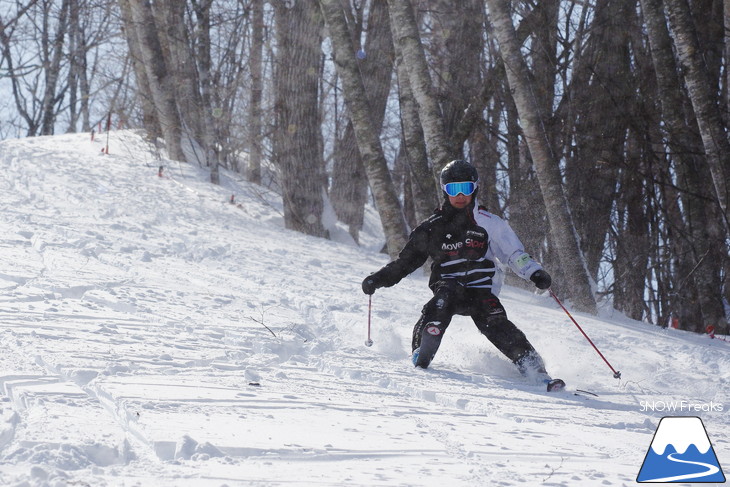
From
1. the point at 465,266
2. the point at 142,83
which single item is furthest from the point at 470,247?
the point at 142,83

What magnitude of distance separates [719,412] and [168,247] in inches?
245

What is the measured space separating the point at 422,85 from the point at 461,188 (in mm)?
3941

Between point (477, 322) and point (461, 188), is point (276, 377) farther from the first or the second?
point (461, 188)

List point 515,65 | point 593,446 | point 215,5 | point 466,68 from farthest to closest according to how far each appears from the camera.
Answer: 1. point 215,5
2. point 466,68
3. point 515,65
4. point 593,446

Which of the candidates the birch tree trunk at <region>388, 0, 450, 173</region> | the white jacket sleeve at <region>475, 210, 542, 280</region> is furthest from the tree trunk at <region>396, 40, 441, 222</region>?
the white jacket sleeve at <region>475, 210, 542, 280</region>

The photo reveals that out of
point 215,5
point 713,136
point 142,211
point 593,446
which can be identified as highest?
point 215,5

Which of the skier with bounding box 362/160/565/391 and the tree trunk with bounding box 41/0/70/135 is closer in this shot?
the skier with bounding box 362/160/565/391

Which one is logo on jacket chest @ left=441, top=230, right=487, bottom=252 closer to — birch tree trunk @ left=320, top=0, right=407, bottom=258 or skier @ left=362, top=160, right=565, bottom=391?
skier @ left=362, top=160, right=565, bottom=391

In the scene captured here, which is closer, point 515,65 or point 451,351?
point 451,351

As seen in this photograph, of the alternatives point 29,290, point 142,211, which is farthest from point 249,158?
point 29,290

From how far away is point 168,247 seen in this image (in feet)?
29.4

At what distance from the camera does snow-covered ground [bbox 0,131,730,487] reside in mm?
2871

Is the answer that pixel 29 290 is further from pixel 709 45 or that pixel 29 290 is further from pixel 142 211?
pixel 709 45

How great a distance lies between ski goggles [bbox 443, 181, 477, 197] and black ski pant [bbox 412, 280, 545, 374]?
60 centimetres
